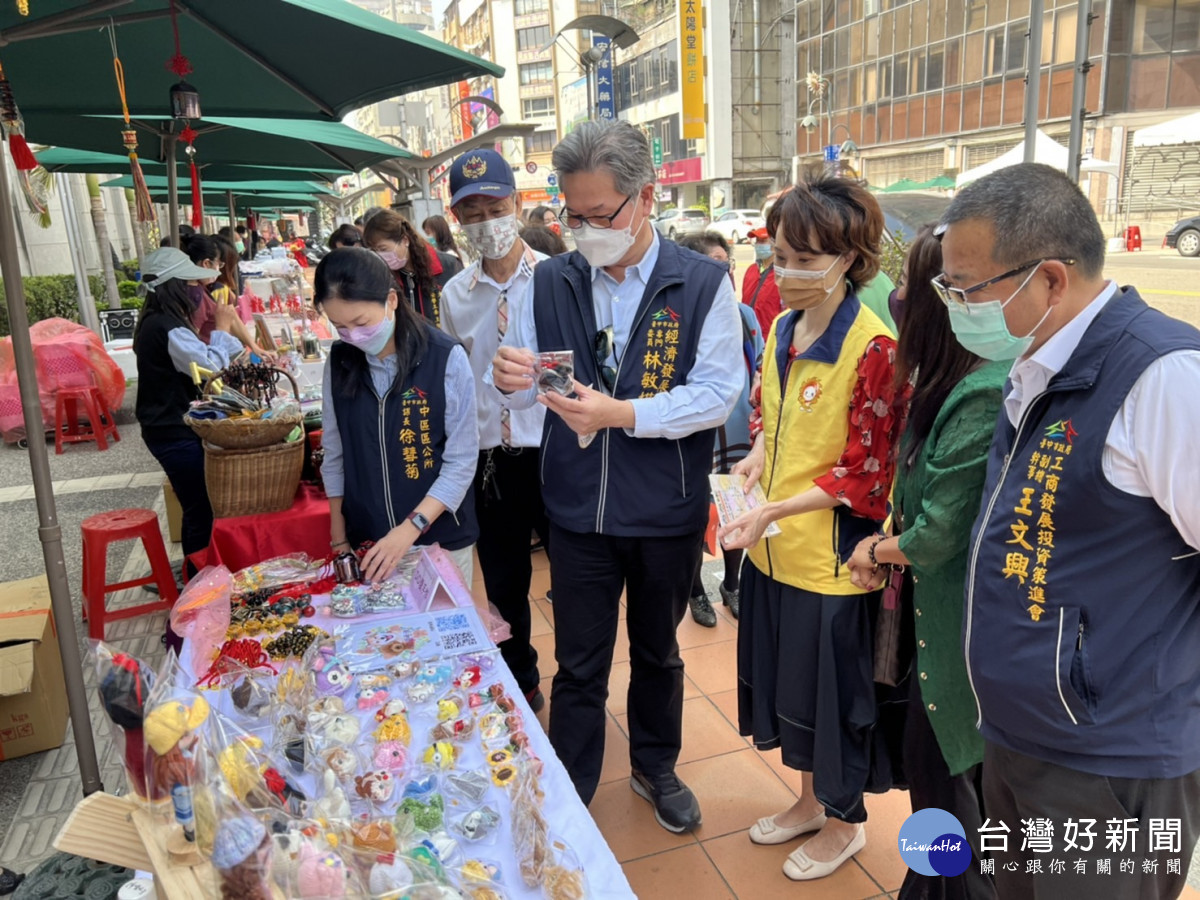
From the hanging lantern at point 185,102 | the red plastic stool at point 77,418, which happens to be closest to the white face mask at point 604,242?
the hanging lantern at point 185,102

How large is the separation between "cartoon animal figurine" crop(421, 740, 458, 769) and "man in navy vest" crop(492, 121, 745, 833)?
0.76 m

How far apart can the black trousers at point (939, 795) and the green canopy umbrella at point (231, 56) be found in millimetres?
2652

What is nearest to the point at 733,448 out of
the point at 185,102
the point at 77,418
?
the point at 185,102

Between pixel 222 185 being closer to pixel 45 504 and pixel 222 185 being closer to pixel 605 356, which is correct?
pixel 45 504

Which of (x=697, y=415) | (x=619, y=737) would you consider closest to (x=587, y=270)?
(x=697, y=415)

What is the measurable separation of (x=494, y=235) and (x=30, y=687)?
229 cm

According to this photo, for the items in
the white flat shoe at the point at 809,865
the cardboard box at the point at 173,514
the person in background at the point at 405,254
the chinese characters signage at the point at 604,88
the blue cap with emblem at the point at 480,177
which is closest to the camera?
the white flat shoe at the point at 809,865

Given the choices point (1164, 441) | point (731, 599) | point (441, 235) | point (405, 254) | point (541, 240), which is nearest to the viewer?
point (1164, 441)

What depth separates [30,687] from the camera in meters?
2.81

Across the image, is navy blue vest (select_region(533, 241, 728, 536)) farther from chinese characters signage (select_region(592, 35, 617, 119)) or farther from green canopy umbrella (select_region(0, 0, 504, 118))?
chinese characters signage (select_region(592, 35, 617, 119))

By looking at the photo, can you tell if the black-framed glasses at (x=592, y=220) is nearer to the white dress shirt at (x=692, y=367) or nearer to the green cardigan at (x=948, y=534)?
the white dress shirt at (x=692, y=367)

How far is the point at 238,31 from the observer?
3111 mm

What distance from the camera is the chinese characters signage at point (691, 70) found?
14.4 meters

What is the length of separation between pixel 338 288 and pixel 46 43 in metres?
2.42
